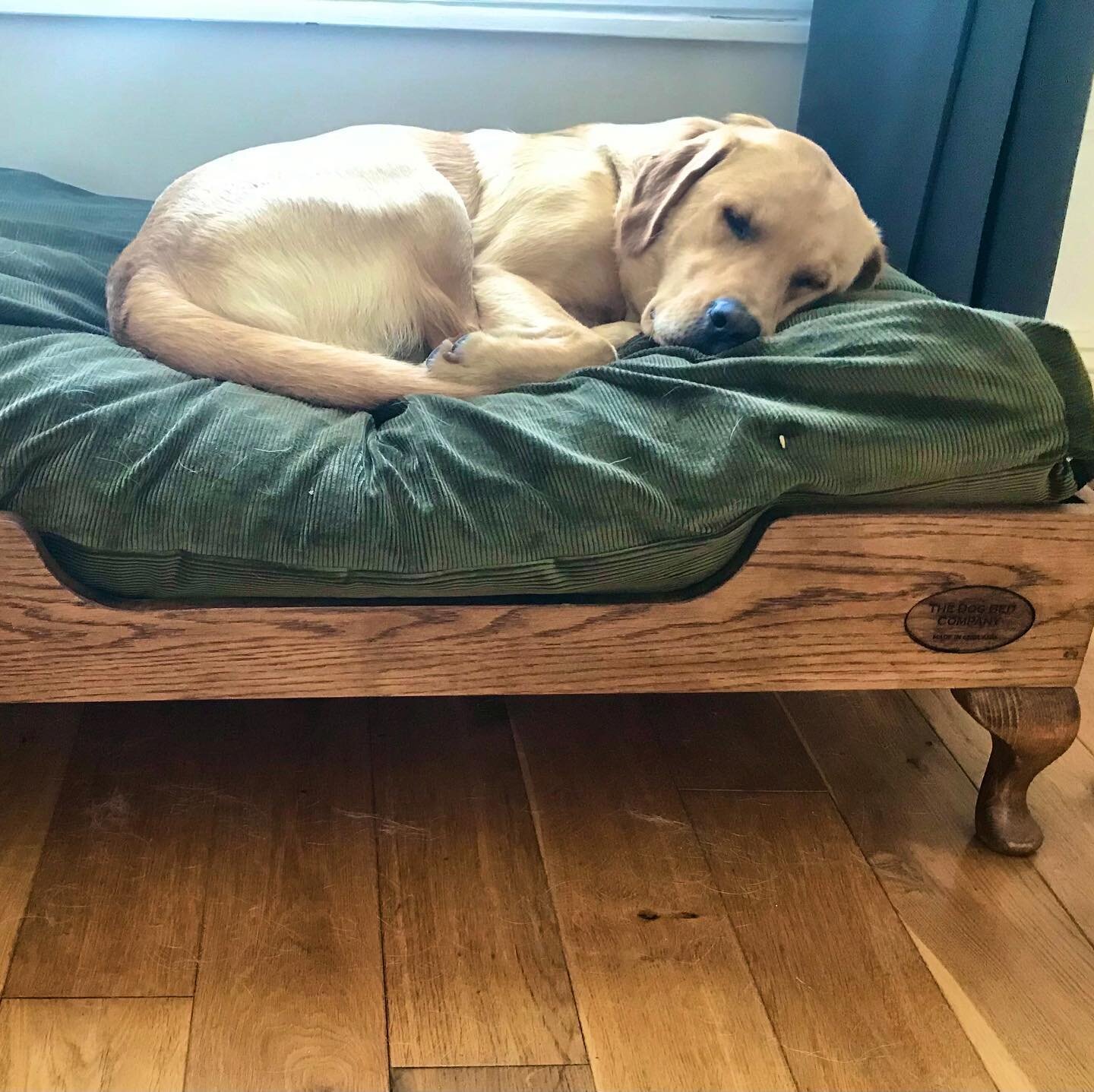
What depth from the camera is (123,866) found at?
1061mm

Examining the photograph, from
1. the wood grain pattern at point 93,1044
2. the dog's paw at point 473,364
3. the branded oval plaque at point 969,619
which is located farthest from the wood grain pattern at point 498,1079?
the dog's paw at point 473,364

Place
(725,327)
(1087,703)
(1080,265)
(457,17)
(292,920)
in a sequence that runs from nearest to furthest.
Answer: (292,920)
(725,327)
(1087,703)
(457,17)
(1080,265)

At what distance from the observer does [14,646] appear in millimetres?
957

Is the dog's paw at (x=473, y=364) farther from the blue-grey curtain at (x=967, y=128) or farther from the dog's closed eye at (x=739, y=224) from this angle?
the blue-grey curtain at (x=967, y=128)


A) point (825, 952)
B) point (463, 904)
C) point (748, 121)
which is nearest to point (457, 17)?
point (748, 121)

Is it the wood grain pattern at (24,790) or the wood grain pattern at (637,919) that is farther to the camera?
the wood grain pattern at (24,790)

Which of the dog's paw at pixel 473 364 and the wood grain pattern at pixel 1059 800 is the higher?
the dog's paw at pixel 473 364

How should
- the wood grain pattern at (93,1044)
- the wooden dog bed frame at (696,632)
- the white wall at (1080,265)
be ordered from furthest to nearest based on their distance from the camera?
the white wall at (1080,265), the wooden dog bed frame at (696,632), the wood grain pattern at (93,1044)

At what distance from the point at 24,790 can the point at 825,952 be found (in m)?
0.86

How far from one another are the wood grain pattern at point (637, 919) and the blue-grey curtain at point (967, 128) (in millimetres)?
859

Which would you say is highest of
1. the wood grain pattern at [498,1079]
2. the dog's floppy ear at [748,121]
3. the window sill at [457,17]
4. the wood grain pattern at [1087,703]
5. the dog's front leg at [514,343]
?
the window sill at [457,17]

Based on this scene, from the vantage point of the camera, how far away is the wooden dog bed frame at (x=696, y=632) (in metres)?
0.97

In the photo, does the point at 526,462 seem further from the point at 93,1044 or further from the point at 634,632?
the point at 93,1044

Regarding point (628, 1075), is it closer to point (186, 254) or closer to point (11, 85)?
point (186, 254)
